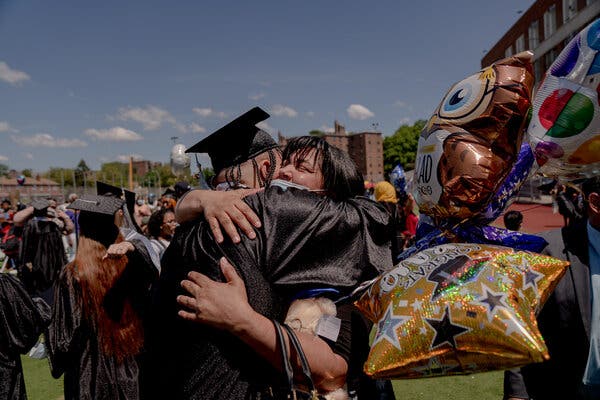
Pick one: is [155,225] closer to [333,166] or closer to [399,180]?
[333,166]

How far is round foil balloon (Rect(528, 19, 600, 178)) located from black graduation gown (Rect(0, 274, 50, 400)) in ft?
10.6

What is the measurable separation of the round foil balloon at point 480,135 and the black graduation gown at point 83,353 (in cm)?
233

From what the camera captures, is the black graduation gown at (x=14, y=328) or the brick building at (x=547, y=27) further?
the brick building at (x=547, y=27)

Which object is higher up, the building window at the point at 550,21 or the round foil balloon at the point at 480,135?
the building window at the point at 550,21

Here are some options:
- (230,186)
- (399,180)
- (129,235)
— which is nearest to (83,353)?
(129,235)

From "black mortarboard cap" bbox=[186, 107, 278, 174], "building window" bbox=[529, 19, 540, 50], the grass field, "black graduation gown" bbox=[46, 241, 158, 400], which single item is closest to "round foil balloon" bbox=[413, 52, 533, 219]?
"black mortarboard cap" bbox=[186, 107, 278, 174]

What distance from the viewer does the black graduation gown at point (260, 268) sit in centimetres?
126

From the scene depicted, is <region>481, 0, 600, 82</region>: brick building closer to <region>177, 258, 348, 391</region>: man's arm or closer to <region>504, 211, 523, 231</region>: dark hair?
<region>504, 211, 523, 231</region>: dark hair

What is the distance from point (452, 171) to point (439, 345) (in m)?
0.64

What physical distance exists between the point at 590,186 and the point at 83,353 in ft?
10.3

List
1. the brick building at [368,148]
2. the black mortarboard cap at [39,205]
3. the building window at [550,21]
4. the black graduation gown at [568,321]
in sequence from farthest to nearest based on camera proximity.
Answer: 1. the brick building at [368,148]
2. the building window at [550,21]
3. the black mortarboard cap at [39,205]
4. the black graduation gown at [568,321]

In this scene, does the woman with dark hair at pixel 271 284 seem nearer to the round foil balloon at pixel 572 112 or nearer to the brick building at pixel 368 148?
the round foil balloon at pixel 572 112

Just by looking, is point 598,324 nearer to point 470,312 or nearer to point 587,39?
point 470,312

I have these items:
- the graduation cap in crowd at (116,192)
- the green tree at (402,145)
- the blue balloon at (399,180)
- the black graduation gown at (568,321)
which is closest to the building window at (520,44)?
the blue balloon at (399,180)
